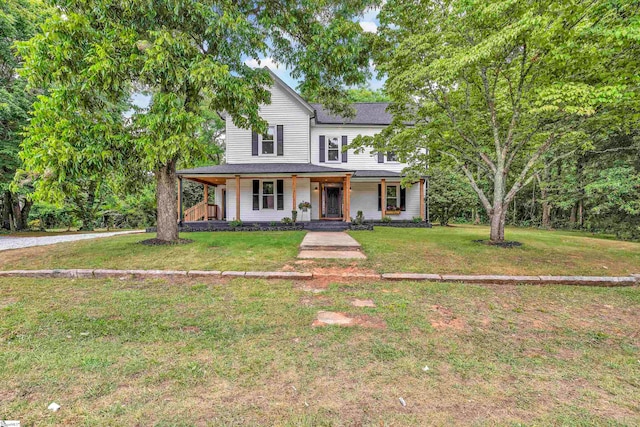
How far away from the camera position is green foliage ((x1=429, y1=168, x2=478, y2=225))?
16500mm

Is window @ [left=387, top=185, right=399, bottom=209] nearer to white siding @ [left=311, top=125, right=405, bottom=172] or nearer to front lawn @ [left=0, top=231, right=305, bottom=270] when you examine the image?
white siding @ [left=311, top=125, right=405, bottom=172]

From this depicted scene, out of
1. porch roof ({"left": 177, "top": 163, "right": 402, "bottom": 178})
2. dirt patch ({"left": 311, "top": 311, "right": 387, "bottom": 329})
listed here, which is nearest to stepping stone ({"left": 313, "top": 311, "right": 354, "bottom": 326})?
dirt patch ({"left": 311, "top": 311, "right": 387, "bottom": 329})

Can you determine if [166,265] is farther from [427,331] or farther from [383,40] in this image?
[383,40]

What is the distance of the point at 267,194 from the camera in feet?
47.8

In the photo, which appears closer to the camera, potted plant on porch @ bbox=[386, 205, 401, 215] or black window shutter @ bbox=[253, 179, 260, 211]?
black window shutter @ bbox=[253, 179, 260, 211]

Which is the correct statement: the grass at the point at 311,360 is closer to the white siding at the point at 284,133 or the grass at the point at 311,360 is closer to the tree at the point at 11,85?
the white siding at the point at 284,133

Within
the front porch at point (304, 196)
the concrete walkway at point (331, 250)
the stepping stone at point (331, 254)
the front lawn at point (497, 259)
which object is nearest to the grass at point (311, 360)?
the front lawn at point (497, 259)

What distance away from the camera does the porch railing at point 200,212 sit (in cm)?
1498

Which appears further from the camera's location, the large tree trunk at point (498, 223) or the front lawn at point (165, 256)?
the large tree trunk at point (498, 223)

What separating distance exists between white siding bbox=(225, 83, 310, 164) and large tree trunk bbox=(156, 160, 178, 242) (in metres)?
6.39

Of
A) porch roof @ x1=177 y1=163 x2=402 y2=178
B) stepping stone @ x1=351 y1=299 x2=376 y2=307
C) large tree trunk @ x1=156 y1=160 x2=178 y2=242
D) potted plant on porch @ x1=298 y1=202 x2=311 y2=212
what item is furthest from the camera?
potted plant on porch @ x1=298 y1=202 x2=311 y2=212

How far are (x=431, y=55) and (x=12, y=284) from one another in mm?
10025

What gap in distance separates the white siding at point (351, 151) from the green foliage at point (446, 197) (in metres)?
2.69

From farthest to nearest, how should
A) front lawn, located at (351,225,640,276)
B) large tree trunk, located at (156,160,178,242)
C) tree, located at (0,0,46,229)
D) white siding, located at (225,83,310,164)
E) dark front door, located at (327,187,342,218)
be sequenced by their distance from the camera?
dark front door, located at (327,187,342,218) < white siding, located at (225,83,310,164) < tree, located at (0,0,46,229) < large tree trunk, located at (156,160,178,242) < front lawn, located at (351,225,640,276)
